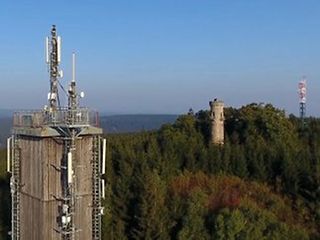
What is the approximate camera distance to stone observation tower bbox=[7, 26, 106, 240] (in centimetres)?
2284

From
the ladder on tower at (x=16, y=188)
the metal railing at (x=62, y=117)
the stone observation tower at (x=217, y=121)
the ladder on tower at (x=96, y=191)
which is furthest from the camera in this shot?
the stone observation tower at (x=217, y=121)

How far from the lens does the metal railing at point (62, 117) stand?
74.5ft

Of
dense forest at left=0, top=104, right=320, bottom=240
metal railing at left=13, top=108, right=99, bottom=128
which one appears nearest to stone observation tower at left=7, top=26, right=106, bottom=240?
metal railing at left=13, top=108, right=99, bottom=128

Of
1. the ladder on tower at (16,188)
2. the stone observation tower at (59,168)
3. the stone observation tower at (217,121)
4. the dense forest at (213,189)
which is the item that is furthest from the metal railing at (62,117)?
the stone observation tower at (217,121)

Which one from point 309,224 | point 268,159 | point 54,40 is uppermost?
point 54,40

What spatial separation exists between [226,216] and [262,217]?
2351 millimetres

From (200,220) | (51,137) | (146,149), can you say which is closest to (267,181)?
(146,149)

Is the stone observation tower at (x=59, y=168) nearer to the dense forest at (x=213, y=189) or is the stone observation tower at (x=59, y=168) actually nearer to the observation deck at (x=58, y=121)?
the observation deck at (x=58, y=121)

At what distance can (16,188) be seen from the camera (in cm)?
2517

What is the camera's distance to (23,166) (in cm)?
2489

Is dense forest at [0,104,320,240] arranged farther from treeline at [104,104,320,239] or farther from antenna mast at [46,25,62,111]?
antenna mast at [46,25,62,111]

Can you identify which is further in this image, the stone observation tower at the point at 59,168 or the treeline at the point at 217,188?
the treeline at the point at 217,188

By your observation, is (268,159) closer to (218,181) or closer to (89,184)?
(218,181)

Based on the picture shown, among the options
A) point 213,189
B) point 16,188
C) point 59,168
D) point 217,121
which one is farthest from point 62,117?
point 217,121
